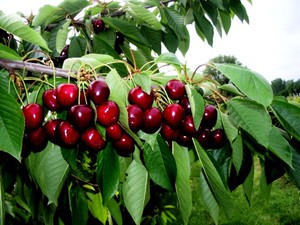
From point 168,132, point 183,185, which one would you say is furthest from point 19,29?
point 183,185

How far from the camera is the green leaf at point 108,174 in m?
0.94

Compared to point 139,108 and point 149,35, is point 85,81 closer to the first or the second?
point 139,108

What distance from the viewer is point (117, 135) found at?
0.94 metres

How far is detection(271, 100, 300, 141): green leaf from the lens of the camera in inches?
40.6

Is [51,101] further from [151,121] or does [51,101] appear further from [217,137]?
[217,137]

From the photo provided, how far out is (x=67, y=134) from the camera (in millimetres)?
908

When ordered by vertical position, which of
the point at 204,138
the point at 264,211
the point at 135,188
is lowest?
the point at 264,211

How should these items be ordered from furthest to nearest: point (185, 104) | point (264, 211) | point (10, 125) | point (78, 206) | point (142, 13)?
point (264, 211)
point (142, 13)
point (78, 206)
point (185, 104)
point (10, 125)

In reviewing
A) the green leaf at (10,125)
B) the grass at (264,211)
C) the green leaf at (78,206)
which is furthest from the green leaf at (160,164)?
the grass at (264,211)

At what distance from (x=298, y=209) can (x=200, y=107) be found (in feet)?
19.1

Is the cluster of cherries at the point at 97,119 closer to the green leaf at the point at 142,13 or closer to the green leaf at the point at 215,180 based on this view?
the green leaf at the point at 215,180

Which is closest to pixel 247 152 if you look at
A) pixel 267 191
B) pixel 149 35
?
pixel 267 191

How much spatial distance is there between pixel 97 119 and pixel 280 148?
1.87 ft

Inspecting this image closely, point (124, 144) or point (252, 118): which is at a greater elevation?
point (252, 118)
